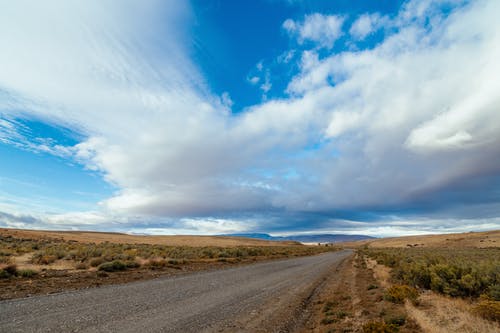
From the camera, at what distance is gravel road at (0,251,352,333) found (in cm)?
823

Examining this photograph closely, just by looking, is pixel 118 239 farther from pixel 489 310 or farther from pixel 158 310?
pixel 489 310

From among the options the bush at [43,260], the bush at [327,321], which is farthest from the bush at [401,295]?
the bush at [43,260]

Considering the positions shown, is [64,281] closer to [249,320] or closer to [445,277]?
[249,320]

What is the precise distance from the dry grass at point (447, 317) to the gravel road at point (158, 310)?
3920 millimetres

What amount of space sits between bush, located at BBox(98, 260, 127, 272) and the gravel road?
5.82 meters

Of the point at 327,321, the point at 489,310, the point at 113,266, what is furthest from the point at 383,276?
the point at 113,266

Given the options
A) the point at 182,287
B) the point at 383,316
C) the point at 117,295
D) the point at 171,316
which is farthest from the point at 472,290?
the point at 117,295

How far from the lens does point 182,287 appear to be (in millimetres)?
14938

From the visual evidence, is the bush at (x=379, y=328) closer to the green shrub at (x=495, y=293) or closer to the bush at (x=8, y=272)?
the green shrub at (x=495, y=293)

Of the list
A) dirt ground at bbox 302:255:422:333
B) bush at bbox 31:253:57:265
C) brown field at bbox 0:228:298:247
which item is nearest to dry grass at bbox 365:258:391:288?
dirt ground at bbox 302:255:422:333

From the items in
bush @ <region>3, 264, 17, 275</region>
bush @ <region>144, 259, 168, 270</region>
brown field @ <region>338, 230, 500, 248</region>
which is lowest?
bush @ <region>144, 259, 168, 270</region>

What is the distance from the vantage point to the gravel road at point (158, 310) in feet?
27.0

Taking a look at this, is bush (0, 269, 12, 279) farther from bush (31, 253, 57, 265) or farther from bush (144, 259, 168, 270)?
bush (144, 259, 168, 270)

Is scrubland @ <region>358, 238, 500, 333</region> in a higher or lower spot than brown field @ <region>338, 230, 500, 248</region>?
lower
